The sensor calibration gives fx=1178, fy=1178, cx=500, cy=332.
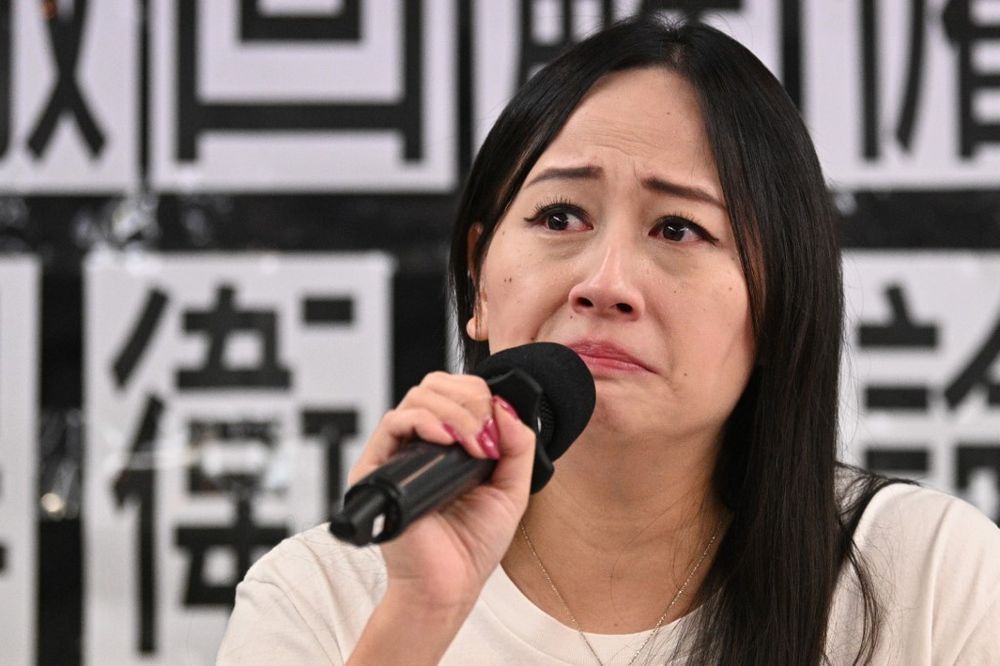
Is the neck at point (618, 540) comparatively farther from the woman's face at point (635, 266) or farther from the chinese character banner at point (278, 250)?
the chinese character banner at point (278, 250)

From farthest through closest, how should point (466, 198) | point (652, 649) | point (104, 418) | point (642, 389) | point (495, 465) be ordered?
point (104, 418)
point (466, 198)
point (652, 649)
point (642, 389)
point (495, 465)

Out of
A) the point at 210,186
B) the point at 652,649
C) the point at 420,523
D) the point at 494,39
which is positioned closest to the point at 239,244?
the point at 210,186

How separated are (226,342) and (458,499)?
4.77ft

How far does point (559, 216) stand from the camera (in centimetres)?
125

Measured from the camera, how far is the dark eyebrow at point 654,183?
1210 mm

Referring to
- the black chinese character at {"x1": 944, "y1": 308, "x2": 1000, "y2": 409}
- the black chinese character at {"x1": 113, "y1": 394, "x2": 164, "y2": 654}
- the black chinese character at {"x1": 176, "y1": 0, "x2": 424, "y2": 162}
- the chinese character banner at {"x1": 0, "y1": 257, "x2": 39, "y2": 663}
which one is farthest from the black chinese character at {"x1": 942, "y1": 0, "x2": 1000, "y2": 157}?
the chinese character banner at {"x1": 0, "y1": 257, "x2": 39, "y2": 663}

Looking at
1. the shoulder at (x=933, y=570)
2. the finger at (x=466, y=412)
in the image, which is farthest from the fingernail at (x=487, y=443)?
the shoulder at (x=933, y=570)

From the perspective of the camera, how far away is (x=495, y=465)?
94 cm

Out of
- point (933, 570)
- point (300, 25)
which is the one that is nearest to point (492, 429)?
point (933, 570)

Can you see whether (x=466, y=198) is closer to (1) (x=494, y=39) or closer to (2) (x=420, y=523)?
(2) (x=420, y=523)

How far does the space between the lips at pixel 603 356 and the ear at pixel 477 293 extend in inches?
11.1

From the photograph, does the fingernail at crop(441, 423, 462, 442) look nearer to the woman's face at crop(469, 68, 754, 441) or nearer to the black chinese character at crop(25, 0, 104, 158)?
the woman's face at crop(469, 68, 754, 441)

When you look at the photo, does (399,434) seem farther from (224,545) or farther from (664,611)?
(224,545)

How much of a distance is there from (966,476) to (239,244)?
1.53 metres
